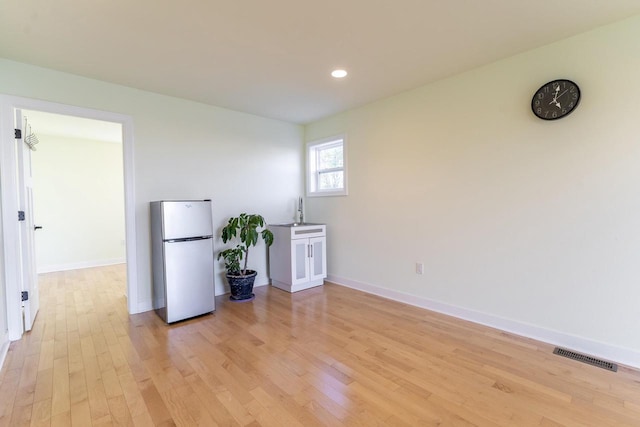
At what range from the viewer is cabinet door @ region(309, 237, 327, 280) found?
164 inches

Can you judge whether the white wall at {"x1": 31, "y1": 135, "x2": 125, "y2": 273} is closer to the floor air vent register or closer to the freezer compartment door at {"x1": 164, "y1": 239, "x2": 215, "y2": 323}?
the freezer compartment door at {"x1": 164, "y1": 239, "x2": 215, "y2": 323}

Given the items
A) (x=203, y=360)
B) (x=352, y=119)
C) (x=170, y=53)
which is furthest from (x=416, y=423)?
(x=352, y=119)

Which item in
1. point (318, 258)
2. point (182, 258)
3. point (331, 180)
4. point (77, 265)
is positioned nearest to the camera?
point (182, 258)

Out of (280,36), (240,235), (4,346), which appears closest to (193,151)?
(240,235)

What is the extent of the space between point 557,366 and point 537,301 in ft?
1.85

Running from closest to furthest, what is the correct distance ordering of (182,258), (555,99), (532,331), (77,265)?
(555,99) → (532,331) → (182,258) → (77,265)

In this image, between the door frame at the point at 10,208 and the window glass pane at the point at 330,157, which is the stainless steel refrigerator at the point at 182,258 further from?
the window glass pane at the point at 330,157

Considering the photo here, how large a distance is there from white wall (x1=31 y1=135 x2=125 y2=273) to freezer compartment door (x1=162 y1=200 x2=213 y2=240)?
4037mm

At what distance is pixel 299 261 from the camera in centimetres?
404

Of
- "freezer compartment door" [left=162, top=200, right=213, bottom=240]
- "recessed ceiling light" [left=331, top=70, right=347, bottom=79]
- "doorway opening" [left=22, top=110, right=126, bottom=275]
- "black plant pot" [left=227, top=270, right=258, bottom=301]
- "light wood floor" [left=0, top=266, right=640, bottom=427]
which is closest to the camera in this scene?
"light wood floor" [left=0, top=266, right=640, bottom=427]

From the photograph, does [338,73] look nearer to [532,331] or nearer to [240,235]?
[240,235]

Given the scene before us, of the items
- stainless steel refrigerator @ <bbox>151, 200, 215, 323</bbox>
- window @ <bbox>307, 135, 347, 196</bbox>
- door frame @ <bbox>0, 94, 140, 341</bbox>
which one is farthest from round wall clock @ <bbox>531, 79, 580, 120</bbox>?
door frame @ <bbox>0, 94, 140, 341</bbox>

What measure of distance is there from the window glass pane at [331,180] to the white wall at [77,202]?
14.5ft

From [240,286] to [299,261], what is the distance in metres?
0.85
